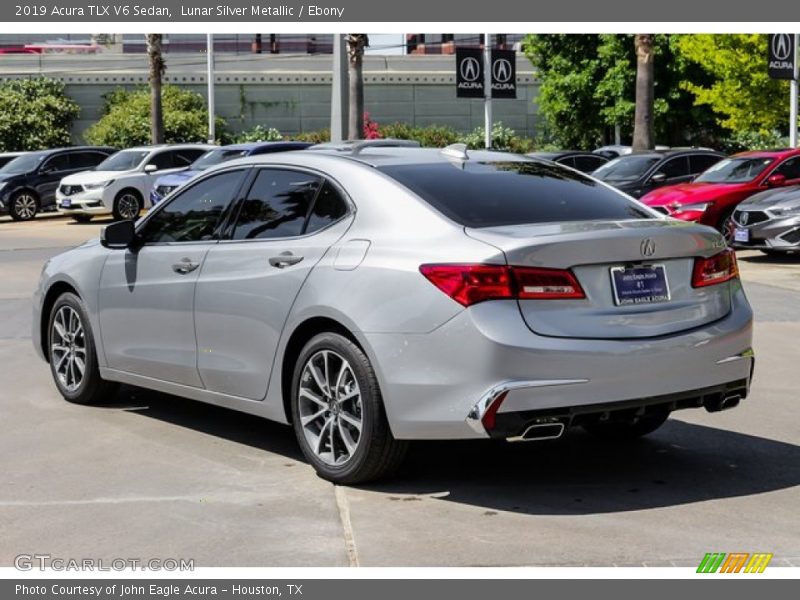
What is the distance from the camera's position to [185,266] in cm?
755

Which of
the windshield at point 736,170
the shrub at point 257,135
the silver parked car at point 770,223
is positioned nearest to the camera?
the silver parked car at point 770,223

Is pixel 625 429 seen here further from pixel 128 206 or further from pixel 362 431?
pixel 128 206

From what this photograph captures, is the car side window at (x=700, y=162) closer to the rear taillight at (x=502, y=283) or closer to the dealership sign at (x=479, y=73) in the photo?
the dealership sign at (x=479, y=73)

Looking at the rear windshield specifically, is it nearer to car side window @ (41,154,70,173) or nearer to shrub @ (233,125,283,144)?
car side window @ (41,154,70,173)

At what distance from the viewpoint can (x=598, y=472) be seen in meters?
6.78

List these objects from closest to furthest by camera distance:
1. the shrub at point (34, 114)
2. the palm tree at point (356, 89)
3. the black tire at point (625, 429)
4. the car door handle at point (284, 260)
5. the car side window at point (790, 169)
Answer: the car door handle at point (284, 260) → the black tire at point (625, 429) → the car side window at point (790, 169) → the palm tree at point (356, 89) → the shrub at point (34, 114)

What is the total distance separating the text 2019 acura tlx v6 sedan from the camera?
5.91 meters

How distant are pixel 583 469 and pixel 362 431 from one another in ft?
4.09

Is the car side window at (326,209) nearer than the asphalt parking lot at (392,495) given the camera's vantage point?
No

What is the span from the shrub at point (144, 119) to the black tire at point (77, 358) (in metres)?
38.9

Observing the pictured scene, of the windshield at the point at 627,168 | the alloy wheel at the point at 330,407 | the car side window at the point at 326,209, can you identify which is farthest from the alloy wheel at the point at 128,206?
the alloy wheel at the point at 330,407

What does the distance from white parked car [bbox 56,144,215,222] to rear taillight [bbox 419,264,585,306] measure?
23.7 metres

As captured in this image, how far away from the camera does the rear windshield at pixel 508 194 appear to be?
21.3 ft

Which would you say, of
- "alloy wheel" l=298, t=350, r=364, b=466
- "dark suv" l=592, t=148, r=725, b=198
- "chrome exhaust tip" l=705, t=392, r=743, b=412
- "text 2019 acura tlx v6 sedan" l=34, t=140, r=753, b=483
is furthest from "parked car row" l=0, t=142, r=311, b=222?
"chrome exhaust tip" l=705, t=392, r=743, b=412
